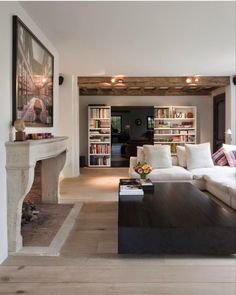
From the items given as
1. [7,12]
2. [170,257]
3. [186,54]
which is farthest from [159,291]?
[186,54]

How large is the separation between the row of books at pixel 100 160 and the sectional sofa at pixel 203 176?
3.69 metres

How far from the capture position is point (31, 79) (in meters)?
3.87

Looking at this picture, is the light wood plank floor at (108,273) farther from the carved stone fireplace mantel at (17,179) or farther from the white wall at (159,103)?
the white wall at (159,103)

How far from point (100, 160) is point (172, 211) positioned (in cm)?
691

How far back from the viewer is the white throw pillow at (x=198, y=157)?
251 inches

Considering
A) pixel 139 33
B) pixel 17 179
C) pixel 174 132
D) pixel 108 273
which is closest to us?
pixel 108 273

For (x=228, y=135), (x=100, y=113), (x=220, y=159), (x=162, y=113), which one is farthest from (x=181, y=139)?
(x=220, y=159)

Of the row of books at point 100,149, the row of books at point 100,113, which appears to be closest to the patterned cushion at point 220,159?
the row of books at point 100,149

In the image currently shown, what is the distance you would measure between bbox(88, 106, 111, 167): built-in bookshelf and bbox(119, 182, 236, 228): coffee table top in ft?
19.4

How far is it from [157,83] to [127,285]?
21.5 ft

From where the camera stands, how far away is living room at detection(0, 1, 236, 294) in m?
2.61

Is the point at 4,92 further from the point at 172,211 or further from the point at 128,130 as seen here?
the point at 128,130

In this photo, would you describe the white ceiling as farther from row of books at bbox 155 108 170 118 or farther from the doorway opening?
the doorway opening

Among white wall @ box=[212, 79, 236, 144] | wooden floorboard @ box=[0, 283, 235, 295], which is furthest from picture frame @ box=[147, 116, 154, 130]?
wooden floorboard @ box=[0, 283, 235, 295]
